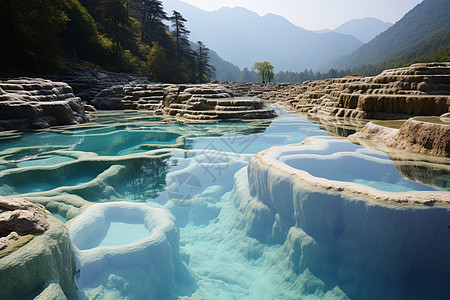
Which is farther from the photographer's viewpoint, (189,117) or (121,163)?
(189,117)

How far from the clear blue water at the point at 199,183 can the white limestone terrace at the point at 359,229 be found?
0.50 feet

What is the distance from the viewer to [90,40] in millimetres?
27562

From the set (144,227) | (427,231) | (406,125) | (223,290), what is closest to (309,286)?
(223,290)

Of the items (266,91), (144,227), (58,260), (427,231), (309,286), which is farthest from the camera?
(266,91)

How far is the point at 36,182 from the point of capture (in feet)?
17.4

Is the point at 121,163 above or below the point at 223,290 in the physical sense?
above

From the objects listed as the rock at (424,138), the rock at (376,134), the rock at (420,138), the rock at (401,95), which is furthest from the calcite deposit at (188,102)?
the rock at (424,138)

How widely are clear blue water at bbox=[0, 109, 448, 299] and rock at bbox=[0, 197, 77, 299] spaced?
1.33 ft

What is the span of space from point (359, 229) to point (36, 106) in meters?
12.5

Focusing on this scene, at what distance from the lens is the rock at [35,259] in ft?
5.90

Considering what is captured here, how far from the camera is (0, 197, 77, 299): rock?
1800mm

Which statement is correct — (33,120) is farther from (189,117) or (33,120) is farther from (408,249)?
(408,249)

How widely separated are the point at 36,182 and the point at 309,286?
5.38m

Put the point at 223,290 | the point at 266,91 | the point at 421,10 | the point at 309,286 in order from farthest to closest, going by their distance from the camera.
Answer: the point at 421,10
the point at 266,91
the point at 223,290
the point at 309,286
